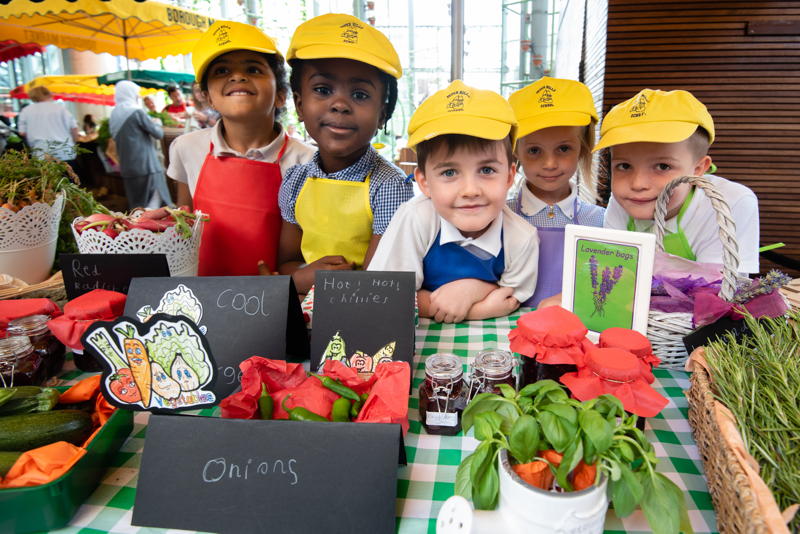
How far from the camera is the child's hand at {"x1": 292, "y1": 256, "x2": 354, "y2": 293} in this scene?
159 cm

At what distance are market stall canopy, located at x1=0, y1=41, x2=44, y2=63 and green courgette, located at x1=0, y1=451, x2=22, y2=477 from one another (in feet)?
23.3

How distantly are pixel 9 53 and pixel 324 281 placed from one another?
7.27m

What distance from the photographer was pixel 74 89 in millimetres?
8664

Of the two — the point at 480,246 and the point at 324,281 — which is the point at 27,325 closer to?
the point at 324,281

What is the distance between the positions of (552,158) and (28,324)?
60.5 inches

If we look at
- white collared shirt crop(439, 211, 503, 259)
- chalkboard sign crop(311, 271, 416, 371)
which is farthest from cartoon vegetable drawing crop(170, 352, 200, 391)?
white collared shirt crop(439, 211, 503, 259)

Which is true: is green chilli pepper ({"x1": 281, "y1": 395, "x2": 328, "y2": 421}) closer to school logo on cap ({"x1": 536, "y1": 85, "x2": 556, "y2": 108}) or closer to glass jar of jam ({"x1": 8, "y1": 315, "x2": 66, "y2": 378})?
glass jar of jam ({"x1": 8, "y1": 315, "x2": 66, "y2": 378})

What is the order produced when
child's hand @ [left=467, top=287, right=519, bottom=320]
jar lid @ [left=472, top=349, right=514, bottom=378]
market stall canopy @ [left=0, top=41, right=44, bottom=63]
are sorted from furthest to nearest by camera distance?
1. market stall canopy @ [left=0, top=41, right=44, bottom=63]
2. child's hand @ [left=467, top=287, right=519, bottom=320]
3. jar lid @ [left=472, top=349, right=514, bottom=378]

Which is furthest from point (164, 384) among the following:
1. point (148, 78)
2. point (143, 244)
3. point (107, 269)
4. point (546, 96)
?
point (148, 78)

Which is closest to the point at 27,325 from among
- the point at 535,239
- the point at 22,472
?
the point at 22,472

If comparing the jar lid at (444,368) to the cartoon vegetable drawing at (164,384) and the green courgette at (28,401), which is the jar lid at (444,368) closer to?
the cartoon vegetable drawing at (164,384)

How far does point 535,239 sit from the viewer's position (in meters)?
1.49

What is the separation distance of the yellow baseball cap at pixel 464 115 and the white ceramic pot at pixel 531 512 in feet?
2.77

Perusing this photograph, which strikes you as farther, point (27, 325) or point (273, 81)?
point (273, 81)
